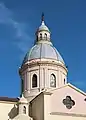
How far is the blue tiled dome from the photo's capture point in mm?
56100

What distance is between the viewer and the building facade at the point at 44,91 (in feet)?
152

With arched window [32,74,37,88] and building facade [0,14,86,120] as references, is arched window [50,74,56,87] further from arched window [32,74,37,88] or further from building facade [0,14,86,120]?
arched window [32,74,37,88]

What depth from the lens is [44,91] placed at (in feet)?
152

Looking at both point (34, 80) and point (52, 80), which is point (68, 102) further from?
point (34, 80)

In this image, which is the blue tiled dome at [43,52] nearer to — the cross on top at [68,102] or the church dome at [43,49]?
the church dome at [43,49]

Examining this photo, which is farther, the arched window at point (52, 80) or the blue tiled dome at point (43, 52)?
the blue tiled dome at point (43, 52)

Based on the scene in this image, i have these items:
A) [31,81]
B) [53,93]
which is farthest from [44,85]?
[53,93]

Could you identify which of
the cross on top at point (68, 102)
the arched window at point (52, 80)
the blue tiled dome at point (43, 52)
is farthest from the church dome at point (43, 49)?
the cross on top at point (68, 102)

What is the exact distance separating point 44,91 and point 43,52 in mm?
11478

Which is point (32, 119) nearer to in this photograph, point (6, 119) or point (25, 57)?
point (6, 119)

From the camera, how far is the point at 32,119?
156ft

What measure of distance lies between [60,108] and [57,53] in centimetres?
1334

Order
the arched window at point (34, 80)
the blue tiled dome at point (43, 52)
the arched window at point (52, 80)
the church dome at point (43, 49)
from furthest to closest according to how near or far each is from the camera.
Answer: the church dome at point (43, 49), the blue tiled dome at point (43, 52), the arched window at point (34, 80), the arched window at point (52, 80)

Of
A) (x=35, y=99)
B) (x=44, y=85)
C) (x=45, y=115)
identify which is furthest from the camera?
(x=44, y=85)
